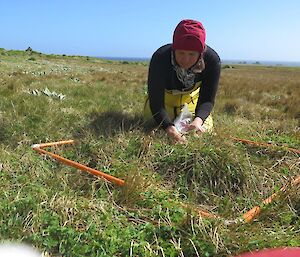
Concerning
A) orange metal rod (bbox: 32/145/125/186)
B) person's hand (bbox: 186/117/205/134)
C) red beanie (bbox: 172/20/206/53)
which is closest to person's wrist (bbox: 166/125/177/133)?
person's hand (bbox: 186/117/205/134)

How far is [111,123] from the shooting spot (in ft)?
16.7

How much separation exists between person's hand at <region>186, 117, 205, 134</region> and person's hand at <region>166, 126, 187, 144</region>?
0.68 ft

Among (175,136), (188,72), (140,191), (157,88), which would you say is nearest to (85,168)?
(140,191)

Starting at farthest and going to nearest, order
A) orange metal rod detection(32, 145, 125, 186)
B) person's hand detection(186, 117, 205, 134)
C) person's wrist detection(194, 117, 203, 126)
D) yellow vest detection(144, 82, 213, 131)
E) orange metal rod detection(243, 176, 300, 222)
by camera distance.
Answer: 1. yellow vest detection(144, 82, 213, 131)
2. person's wrist detection(194, 117, 203, 126)
3. person's hand detection(186, 117, 205, 134)
4. orange metal rod detection(32, 145, 125, 186)
5. orange metal rod detection(243, 176, 300, 222)

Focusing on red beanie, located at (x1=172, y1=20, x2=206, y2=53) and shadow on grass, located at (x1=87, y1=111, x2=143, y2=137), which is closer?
red beanie, located at (x1=172, y1=20, x2=206, y2=53)

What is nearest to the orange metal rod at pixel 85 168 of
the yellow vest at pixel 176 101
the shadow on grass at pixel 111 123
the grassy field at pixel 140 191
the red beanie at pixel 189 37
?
the grassy field at pixel 140 191

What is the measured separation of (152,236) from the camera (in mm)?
2467

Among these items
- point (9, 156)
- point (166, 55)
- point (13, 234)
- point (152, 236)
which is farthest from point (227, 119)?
point (13, 234)

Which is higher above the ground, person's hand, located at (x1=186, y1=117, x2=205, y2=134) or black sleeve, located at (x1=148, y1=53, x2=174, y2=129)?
black sleeve, located at (x1=148, y1=53, x2=174, y2=129)

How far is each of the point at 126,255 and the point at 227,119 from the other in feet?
14.6

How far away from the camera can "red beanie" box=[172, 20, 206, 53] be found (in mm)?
4092

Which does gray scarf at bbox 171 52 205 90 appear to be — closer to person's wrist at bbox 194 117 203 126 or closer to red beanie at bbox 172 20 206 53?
red beanie at bbox 172 20 206 53

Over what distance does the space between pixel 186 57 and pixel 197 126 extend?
29.5 inches

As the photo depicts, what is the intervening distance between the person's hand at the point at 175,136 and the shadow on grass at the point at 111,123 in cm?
48
